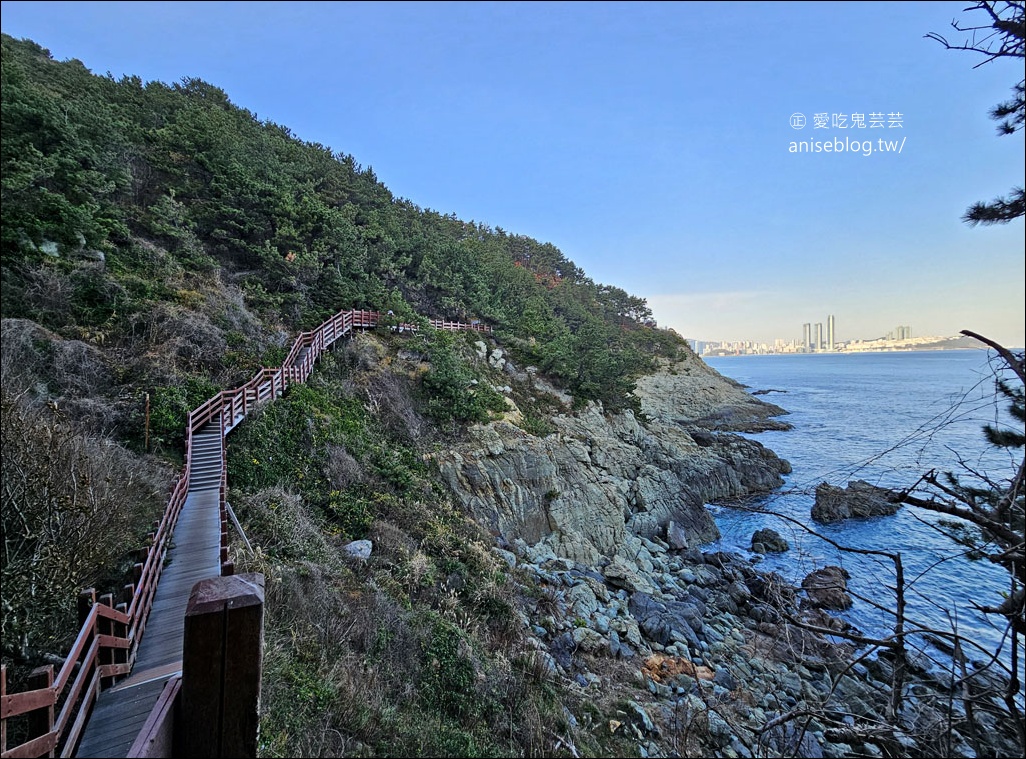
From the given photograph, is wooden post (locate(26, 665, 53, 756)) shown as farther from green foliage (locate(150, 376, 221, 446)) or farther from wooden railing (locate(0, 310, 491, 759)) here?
green foliage (locate(150, 376, 221, 446))

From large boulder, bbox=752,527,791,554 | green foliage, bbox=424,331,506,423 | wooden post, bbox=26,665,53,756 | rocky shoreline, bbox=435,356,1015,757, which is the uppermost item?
green foliage, bbox=424,331,506,423

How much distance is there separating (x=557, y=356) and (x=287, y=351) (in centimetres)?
1419

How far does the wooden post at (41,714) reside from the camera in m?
3.09

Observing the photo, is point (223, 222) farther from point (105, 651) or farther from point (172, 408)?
point (105, 651)

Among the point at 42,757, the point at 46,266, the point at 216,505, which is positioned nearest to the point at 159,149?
the point at 46,266

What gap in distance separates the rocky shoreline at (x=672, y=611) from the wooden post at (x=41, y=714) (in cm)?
469

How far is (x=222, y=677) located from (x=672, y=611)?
13.5 m

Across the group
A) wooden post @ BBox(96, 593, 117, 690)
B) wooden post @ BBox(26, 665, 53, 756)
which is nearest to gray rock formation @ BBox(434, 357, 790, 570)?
wooden post @ BBox(96, 593, 117, 690)

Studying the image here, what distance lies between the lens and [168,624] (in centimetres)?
541

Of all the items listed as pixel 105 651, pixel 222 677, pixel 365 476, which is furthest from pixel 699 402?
pixel 222 677

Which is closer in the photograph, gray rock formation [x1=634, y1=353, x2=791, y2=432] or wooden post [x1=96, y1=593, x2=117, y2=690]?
wooden post [x1=96, y1=593, x2=117, y2=690]

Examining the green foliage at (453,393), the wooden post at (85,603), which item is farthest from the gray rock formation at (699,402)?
the wooden post at (85,603)

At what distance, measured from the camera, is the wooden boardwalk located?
3762 millimetres

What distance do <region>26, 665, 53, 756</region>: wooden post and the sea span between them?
523cm
